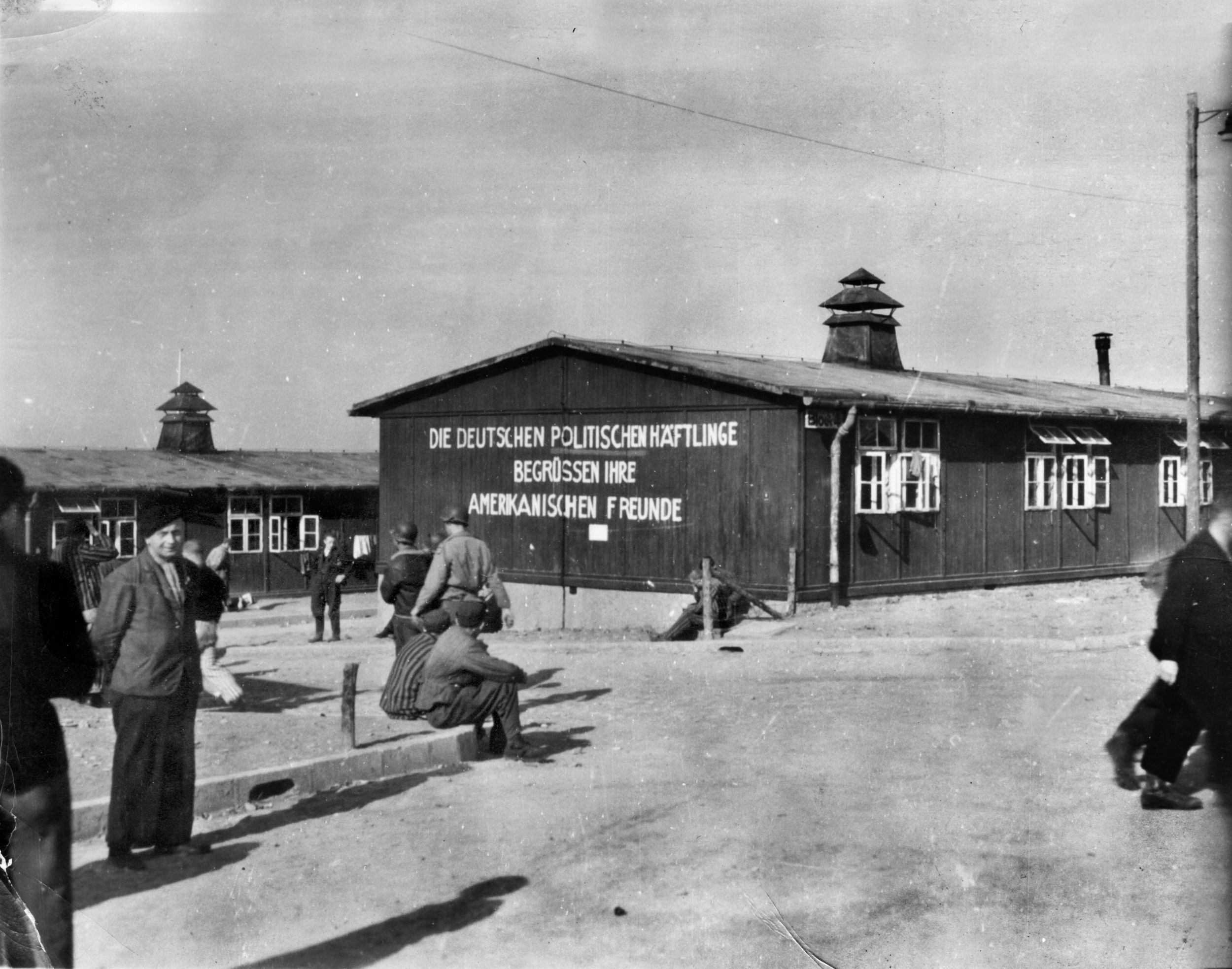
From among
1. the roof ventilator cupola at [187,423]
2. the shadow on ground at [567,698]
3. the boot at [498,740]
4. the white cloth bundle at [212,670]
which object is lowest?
the shadow on ground at [567,698]

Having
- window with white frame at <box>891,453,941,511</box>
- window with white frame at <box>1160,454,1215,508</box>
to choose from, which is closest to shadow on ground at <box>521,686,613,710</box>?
window with white frame at <box>891,453,941,511</box>

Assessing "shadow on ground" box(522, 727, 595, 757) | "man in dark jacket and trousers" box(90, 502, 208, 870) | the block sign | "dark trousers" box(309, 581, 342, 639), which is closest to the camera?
"man in dark jacket and trousers" box(90, 502, 208, 870)

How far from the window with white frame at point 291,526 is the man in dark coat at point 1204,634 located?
11.5m

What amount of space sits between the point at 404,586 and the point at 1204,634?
650 centimetres

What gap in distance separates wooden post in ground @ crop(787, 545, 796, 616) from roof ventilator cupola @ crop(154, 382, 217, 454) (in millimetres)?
8013

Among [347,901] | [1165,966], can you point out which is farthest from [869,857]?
[347,901]

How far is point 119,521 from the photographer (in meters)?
9.67

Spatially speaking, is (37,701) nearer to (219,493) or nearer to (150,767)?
(150,767)

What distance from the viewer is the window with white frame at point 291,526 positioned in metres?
15.6

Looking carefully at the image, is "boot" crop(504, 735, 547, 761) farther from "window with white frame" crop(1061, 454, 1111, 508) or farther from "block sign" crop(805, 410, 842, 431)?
"window with white frame" crop(1061, 454, 1111, 508)

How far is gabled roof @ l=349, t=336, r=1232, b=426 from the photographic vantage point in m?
16.2

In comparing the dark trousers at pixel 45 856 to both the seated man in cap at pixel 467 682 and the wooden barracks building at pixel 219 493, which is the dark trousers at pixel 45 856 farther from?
the seated man in cap at pixel 467 682

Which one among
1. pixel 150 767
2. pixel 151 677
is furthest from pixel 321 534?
pixel 151 677

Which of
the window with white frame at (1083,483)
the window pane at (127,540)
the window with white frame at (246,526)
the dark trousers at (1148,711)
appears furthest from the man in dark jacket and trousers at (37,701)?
the window with white frame at (1083,483)
